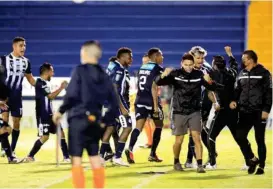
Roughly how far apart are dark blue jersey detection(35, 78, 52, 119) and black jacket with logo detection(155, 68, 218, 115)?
8.25 ft

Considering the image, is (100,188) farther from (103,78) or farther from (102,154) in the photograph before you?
(102,154)

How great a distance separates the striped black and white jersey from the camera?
13680mm

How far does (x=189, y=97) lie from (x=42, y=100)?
3.02 meters

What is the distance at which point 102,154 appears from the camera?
1270 centimetres

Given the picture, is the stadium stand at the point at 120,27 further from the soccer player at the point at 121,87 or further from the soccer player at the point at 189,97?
the soccer player at the point at 189,97

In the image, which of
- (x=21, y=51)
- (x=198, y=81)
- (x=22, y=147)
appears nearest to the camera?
(x=198, y=81)

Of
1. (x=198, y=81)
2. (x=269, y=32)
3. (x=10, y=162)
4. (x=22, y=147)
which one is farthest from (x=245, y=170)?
(x=269, y=32)

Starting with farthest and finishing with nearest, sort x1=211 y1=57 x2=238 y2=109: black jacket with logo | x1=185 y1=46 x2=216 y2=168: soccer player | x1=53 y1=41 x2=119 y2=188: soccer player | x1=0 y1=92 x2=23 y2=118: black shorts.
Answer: x1=0 y1=92 x2=23 y2=118: black shorts
x1=185 y1=46 x2=216 y2=168: soccer player
x1=211 y1=57 x2=238 y2=109: black jacket with logo
x1=53 y1=41 x2=119 y2=188: soccer player

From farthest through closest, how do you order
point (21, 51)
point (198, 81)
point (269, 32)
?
1. point (269, 32)
2. point (21, 51)
3. point (198, 81)

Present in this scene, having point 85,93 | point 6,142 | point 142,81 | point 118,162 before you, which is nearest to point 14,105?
point 6,142

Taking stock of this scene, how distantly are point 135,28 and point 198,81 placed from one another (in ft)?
59.0

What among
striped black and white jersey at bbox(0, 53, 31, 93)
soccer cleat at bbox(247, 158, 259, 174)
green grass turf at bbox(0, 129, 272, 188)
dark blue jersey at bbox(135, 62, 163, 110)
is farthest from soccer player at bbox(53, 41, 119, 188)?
striped black and white jersey at bbox(0, 53, 31, 93)

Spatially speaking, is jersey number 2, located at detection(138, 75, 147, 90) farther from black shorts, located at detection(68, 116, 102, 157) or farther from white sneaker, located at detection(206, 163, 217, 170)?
black shorts, located at detection(68, 116, 102, 157)

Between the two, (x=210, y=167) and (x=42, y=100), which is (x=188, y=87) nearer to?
(x=210, y=167)
